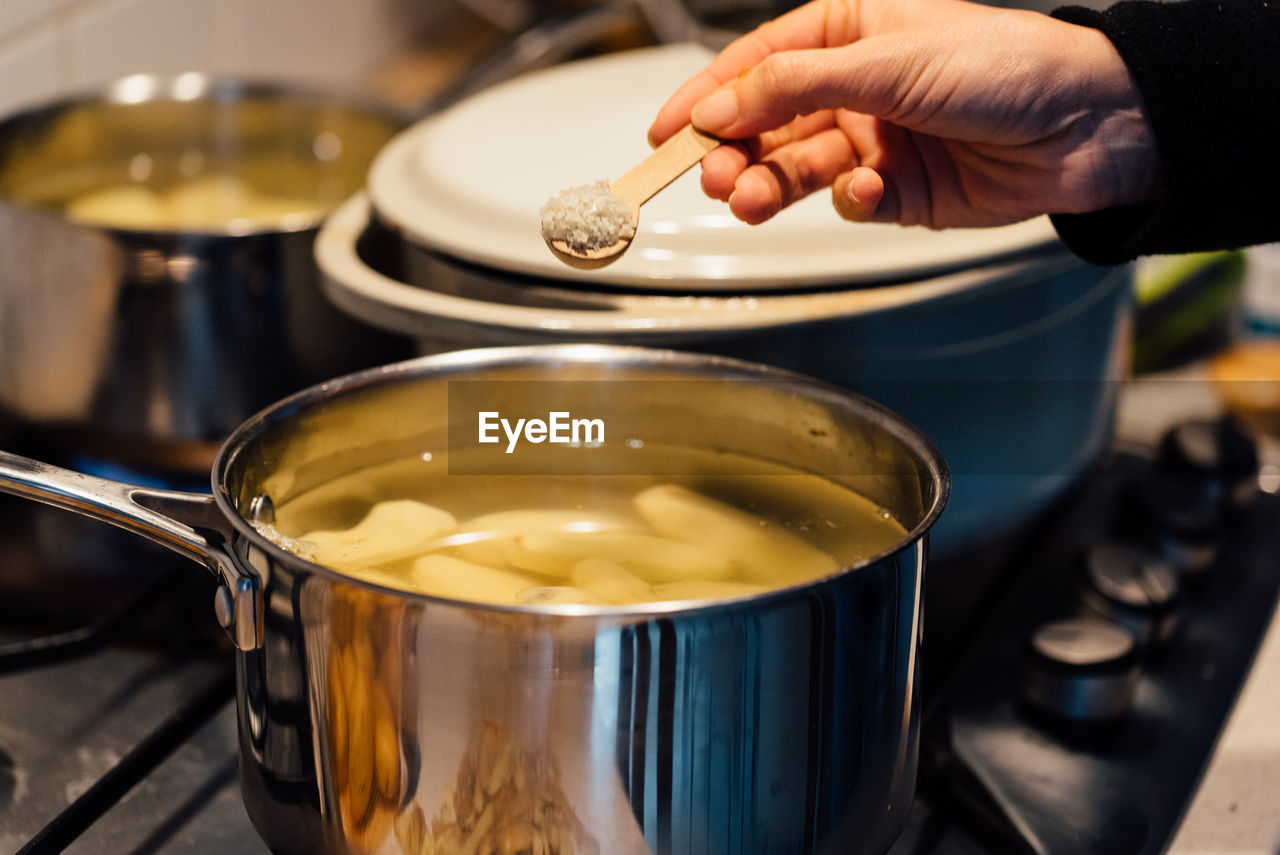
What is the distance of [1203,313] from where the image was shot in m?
0.88

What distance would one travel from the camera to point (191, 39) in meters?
0.89

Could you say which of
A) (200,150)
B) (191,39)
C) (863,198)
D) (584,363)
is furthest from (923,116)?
(191,39)

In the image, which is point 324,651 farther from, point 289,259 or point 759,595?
point 289,259

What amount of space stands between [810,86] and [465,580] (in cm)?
20

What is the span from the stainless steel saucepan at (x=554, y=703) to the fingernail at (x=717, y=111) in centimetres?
13

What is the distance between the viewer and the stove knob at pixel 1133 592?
0.58 meters

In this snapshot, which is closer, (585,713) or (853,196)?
(585,713)

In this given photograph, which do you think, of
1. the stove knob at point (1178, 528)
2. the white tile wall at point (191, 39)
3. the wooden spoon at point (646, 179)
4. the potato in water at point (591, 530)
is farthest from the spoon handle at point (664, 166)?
the white tile wall at point (191, 39)

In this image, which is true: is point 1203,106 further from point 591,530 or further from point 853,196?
point 591,530

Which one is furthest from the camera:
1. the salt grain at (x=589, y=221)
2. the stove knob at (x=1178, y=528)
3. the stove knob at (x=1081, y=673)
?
the stove knob at (x=1178, y=528)

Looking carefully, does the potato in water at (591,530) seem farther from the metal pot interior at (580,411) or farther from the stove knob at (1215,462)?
the stove knob at (1215,462)

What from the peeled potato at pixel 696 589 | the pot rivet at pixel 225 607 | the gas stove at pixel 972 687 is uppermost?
the pot rivet at pixel 225 607

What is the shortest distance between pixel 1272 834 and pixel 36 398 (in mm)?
557

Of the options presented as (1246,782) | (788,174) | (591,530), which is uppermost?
(788,174)
